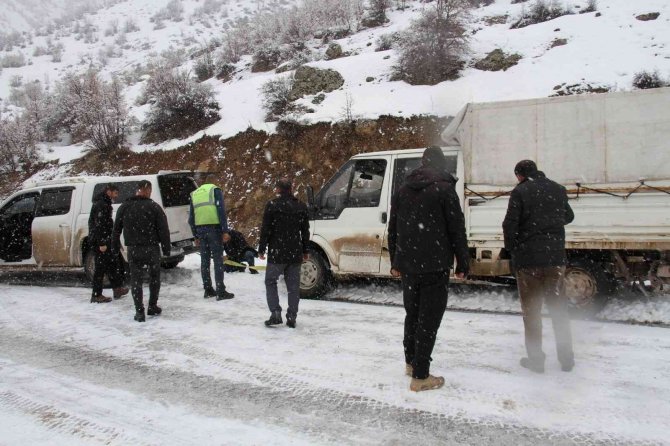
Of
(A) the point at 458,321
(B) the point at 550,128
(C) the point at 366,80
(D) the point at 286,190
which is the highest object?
(C) the point at 366,80

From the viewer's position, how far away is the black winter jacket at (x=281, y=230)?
562 centimetres

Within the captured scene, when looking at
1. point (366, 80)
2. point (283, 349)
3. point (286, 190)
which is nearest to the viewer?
point (283, 349)

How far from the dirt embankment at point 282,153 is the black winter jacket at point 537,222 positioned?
864 cm

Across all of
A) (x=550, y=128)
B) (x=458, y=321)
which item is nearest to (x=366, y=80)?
(x=550, y=128)

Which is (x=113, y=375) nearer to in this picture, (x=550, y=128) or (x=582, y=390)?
(x=582, y=390)

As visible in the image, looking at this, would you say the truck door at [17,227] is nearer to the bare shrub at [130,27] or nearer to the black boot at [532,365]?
the black boot at [532,365]

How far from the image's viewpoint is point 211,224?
7277 mm

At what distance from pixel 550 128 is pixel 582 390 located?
3.54 meters

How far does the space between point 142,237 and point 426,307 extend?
14.0 feet

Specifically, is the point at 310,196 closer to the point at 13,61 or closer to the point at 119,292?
the point at 119,292

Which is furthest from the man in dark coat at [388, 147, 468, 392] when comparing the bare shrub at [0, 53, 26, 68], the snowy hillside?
the bare shrub at [0, 53, 26, 68]

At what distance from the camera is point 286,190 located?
5.72 meters

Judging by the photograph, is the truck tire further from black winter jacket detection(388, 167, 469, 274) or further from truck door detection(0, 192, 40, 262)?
truck door detection(0, 192, 40, 262)

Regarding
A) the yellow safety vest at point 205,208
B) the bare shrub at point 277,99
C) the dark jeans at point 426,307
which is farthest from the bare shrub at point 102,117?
the dark jeans at point 426,307
